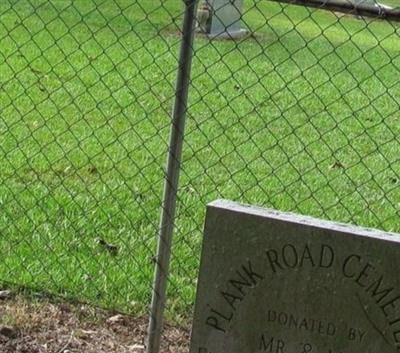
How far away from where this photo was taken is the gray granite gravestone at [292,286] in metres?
3.24

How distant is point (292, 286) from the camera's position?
3.31 meters

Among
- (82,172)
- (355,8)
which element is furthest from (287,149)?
(355,8)

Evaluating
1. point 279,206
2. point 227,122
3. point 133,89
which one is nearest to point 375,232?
point 279,206

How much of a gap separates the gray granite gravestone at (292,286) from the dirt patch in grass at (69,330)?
883mm

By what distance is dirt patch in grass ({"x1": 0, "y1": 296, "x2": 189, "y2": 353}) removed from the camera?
421 centimetres

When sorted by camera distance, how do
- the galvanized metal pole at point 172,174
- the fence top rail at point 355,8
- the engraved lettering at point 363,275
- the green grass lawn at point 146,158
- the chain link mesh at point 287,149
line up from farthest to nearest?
1. the chain link mesh at point 287,149
2. the green grass lawn at point 146,158
3. the galvanized metal pole at point 172,174
4. the fence top rail at point 355,8
5. the engraved lettering at point 363,275

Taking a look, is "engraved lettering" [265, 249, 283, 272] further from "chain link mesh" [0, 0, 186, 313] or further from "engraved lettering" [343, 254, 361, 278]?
"chain link mesh" [0, 0, 186, 313]

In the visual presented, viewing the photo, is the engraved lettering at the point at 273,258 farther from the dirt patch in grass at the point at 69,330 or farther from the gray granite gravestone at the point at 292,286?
the dirt patch in grass at the point at 69,330

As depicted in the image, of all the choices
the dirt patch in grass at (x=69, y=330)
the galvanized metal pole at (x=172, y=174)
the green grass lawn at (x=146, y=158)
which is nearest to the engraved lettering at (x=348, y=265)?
the galvanized metal pole at (x=172, y=174)

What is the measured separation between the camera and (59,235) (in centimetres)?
516

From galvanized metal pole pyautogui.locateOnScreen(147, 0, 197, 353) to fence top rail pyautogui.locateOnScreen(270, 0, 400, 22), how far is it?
0.35 metres

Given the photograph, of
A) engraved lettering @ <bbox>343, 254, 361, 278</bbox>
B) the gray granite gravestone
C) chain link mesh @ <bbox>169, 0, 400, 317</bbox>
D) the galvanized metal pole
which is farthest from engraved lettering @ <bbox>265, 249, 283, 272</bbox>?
chain link mesh @ <bbox>169, 0, 400, 317</bbox>

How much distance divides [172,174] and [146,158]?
9.29 feet

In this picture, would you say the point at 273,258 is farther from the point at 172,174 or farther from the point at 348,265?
the point at 172,174
